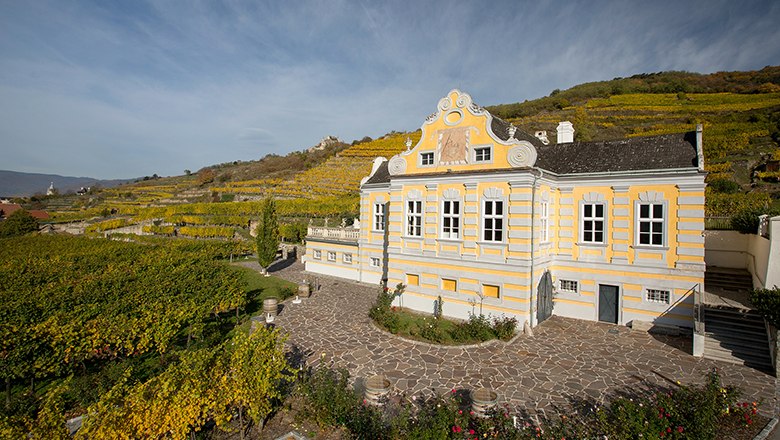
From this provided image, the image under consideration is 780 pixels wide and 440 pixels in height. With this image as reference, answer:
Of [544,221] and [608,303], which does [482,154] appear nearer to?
[544,221]

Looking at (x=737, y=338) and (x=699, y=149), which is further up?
(x=699, y=149)

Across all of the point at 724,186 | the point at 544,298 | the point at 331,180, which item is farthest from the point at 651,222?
the point at 331,180

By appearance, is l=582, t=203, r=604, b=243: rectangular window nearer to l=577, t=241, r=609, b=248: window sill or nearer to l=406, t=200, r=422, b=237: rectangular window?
l=577, t=241, r=609, b=248: window sill

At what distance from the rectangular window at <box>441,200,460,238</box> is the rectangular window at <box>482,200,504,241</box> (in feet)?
4.73

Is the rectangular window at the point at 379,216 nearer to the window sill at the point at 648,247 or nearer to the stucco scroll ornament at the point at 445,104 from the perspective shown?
the stucco scroll ornament at the point at 445,104

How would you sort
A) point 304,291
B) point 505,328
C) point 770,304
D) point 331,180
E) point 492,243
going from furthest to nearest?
point 331,180 < point 304,291 < point 492,243 < point 505,328 < point 770,304

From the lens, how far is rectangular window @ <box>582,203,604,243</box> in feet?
62.8

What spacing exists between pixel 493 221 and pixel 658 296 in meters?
8.67

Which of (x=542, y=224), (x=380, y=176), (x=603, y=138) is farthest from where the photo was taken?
(x=603, y=138)

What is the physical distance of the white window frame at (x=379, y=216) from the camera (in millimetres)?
27781

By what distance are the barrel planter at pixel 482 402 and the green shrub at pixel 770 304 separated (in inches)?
424

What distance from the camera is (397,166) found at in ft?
70.5

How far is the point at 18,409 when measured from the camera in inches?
404

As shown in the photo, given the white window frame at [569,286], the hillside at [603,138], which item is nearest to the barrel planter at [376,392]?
the white window frame at [569,286]
